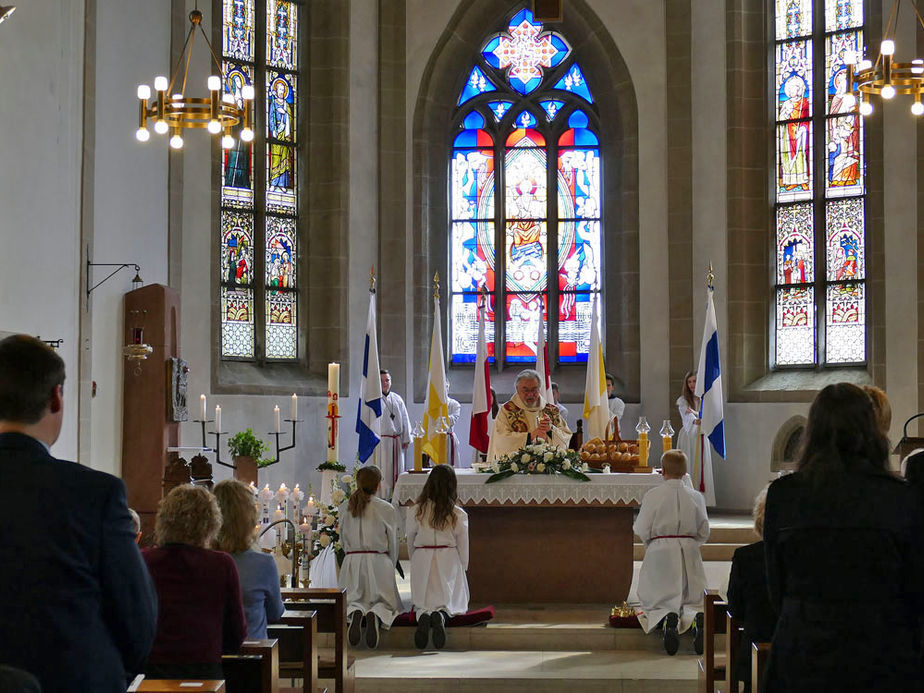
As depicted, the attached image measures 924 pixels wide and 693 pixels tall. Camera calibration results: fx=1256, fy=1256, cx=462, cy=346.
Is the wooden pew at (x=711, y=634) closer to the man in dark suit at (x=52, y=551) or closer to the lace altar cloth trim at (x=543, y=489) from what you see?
the lace altar cloth trim at (x=543, y=489)

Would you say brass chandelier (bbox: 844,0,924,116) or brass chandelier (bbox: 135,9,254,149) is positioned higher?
brass chandelier (bbox: 844,0,924,116)

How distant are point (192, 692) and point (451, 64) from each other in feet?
43.5

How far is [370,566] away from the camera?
8719 millimetres

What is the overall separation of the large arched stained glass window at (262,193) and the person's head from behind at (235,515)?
9576mm

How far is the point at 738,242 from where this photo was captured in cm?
1495

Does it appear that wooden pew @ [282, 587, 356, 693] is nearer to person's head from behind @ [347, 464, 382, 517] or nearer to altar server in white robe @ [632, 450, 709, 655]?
person's head from behind @ [347, 464, 382, 517]

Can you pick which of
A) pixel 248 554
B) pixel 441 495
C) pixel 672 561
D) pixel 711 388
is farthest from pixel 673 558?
pixel 711 388

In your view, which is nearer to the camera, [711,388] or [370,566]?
[370,566]

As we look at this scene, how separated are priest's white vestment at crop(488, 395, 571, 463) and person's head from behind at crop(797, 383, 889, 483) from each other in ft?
24.2

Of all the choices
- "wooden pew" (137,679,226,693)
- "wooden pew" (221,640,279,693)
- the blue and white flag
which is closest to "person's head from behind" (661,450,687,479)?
"wooden pew" (221,640,279,693)

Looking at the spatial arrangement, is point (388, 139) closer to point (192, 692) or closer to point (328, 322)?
point (328, 322)

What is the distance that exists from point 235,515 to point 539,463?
4.92m

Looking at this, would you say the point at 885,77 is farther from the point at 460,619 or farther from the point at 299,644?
the point at 299,644

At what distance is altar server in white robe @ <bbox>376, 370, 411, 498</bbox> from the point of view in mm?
13969
